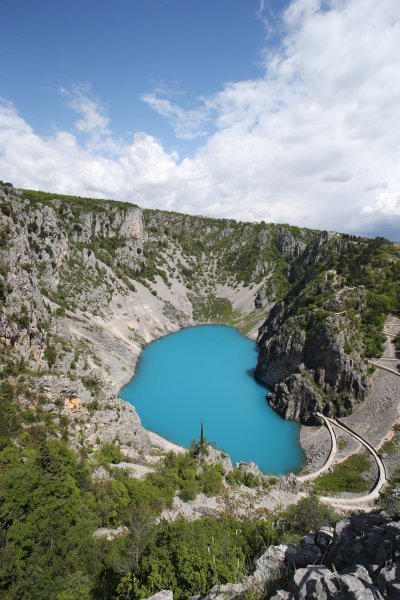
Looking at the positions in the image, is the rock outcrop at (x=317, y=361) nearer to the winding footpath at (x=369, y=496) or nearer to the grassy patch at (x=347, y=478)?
the winding footpath at (x=369, y=496)

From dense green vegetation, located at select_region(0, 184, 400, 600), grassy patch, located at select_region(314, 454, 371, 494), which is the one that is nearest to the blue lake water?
grassy patch, located at select_region(314, 454, 371, 494)

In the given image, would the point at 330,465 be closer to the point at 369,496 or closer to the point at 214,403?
the point at 369,496

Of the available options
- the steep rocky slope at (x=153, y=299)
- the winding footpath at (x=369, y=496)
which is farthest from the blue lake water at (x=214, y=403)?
the winding footpath at (x=369, y=496)

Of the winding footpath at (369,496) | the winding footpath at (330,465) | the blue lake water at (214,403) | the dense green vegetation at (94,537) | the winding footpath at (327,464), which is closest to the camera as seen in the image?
the dense green vegetation at (94,537)

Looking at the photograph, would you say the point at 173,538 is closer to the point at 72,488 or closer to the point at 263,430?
the point at 72,488

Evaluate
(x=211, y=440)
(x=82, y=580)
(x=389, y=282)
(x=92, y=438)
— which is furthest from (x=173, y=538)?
(x=389, y=282)
